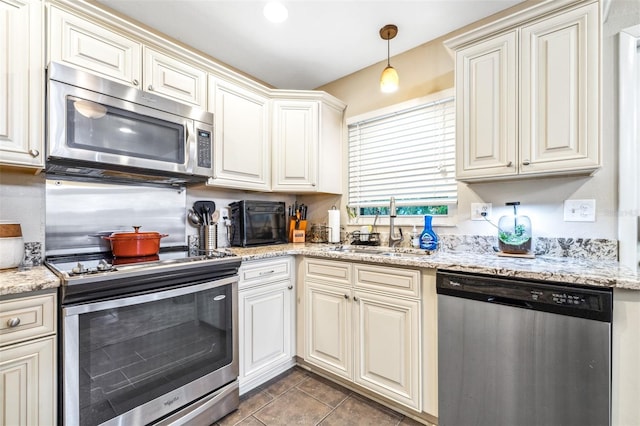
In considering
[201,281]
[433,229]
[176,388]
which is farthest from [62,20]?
[433,229]

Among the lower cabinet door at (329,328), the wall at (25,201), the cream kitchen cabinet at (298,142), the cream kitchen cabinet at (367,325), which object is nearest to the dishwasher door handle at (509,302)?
the cream kitchen cabinet at (367,325)

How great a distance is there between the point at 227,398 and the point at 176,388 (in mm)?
333

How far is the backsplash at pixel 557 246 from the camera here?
154 cm

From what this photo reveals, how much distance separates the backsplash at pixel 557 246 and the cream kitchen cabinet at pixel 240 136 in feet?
5.21

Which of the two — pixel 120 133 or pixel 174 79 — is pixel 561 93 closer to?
pixel 174 79

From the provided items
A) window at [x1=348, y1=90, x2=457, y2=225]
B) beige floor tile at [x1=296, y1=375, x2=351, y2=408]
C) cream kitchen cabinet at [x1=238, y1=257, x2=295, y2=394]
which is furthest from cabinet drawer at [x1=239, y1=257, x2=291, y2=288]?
window at [x1=348, y1=90, x2=457, y2=225]

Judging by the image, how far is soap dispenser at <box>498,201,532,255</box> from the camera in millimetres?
1694

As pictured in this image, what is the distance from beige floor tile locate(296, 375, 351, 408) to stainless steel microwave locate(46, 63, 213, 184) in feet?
5.33

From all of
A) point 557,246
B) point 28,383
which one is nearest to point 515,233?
point 557,246

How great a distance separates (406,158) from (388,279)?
3.64 feet

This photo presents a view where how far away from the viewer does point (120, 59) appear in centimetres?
164

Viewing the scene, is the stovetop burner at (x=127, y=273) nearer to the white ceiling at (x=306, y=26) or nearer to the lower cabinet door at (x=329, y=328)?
the lower cabinet door at (x=329, y=328)

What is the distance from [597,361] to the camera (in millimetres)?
1126

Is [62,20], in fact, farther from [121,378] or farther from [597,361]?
[597,361]
